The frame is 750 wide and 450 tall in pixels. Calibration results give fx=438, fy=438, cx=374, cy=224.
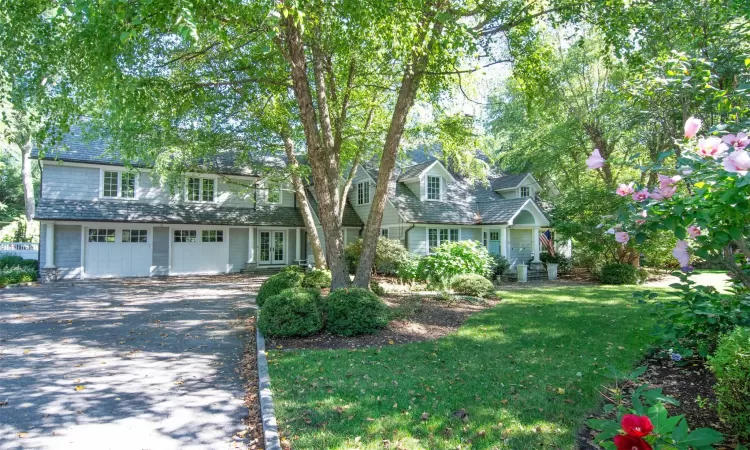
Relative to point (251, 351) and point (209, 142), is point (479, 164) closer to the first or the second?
point (209, 142)

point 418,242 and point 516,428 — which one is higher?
point 418,242

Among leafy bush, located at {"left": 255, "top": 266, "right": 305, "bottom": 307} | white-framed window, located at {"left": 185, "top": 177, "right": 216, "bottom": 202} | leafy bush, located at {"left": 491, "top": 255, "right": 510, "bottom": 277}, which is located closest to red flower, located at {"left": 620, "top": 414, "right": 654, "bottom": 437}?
leafy bush, located at {"left": 255, "top": 266, "right": 305, "bottom": 307}

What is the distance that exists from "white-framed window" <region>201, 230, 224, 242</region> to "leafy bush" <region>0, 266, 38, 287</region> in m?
6.88

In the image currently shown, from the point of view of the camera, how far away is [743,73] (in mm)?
7828

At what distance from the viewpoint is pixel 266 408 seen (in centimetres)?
475

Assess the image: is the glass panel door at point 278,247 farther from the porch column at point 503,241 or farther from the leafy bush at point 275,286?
the leafy bush at point 275,286

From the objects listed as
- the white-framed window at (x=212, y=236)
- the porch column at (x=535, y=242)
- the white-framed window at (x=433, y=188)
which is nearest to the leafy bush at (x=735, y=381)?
the porch column at (x=535, y=242)

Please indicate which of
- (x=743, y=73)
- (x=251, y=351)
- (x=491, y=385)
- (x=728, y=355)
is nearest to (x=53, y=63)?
(x=251, y=351)

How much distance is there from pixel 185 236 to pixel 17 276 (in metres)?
6.64

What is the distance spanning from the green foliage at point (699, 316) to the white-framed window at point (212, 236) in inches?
827

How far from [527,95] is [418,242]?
1152 cm

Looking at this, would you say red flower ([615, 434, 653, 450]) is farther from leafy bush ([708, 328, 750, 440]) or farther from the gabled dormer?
the gabled dormer

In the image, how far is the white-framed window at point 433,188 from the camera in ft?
75.8

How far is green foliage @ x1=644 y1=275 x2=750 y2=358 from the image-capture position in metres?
3.94
